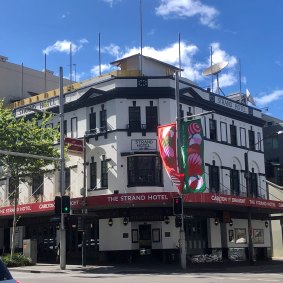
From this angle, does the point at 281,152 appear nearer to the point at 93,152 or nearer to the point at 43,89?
the point at 43,89

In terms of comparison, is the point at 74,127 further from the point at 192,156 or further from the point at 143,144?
the point at 192,156

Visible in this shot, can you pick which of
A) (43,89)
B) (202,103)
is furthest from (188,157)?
(43,89)

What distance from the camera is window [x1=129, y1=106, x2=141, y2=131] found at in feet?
113

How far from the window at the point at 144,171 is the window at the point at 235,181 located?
8480 millimetres

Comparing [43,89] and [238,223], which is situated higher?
[43,89]

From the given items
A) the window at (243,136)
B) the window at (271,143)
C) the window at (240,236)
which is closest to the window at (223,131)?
the window at (243,136)

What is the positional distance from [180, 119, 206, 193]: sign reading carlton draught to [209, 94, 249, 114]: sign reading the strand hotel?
36.1 ft

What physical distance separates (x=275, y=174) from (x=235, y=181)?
1560cm

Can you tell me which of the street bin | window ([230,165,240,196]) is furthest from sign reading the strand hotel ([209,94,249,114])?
the street bin

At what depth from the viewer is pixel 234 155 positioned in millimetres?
40250

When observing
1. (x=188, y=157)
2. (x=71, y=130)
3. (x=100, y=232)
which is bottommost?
(x=100, y=232)

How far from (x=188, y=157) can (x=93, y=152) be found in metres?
9.87

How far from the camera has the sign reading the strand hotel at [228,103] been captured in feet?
128

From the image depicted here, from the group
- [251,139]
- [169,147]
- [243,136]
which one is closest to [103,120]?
[169,147]
